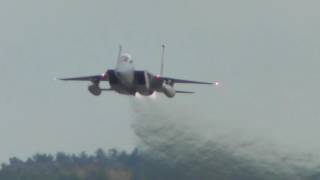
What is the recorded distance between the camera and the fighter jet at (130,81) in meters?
81.4

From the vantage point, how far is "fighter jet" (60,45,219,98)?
8144 centimetres

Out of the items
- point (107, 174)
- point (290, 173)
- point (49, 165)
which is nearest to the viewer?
point (290, 173)

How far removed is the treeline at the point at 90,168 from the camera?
83.8 metres

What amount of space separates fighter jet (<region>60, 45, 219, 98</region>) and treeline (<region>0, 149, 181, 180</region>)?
9.63 feet

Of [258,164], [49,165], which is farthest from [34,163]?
[258,164]

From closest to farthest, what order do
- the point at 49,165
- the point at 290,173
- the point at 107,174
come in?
the point at 290,173 < the point at 107,174 < the point at 49,165

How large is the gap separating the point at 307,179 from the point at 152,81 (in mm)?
7816

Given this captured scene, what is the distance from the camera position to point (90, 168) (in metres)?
87.8

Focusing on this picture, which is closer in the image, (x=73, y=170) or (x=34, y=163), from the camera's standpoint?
(x=73, y=170)

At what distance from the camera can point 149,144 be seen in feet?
271

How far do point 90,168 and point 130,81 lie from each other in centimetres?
769

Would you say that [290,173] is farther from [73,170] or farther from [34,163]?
[34,163]

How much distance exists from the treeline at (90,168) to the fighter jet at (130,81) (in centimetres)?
294

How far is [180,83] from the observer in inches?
3364
